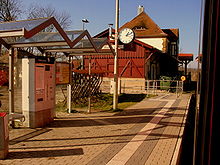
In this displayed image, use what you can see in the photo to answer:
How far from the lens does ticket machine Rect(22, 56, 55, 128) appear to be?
717cm

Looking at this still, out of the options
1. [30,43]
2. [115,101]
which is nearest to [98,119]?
[115,101]

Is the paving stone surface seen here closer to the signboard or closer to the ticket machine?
the ticket machine

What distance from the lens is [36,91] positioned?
729cm

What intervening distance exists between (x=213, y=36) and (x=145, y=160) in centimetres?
386

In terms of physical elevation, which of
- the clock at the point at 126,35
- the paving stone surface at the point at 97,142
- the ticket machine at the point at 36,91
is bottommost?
the paving stone surface at the point at 97,142

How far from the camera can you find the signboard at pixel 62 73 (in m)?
8.87

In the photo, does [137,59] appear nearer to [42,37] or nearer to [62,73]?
[62,73]

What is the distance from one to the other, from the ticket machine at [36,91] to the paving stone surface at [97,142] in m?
0.40

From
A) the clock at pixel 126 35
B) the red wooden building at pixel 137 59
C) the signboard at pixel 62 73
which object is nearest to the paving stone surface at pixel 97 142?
the signboard at pixel 62 73

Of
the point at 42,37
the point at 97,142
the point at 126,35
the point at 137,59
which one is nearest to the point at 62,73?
the point at 42,37

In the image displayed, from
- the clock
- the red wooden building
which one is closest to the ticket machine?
→ the clock

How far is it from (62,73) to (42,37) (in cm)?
198

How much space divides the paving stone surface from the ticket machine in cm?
40

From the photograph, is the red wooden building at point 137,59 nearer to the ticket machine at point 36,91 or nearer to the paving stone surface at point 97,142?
the paving stone surface at point 97,142
